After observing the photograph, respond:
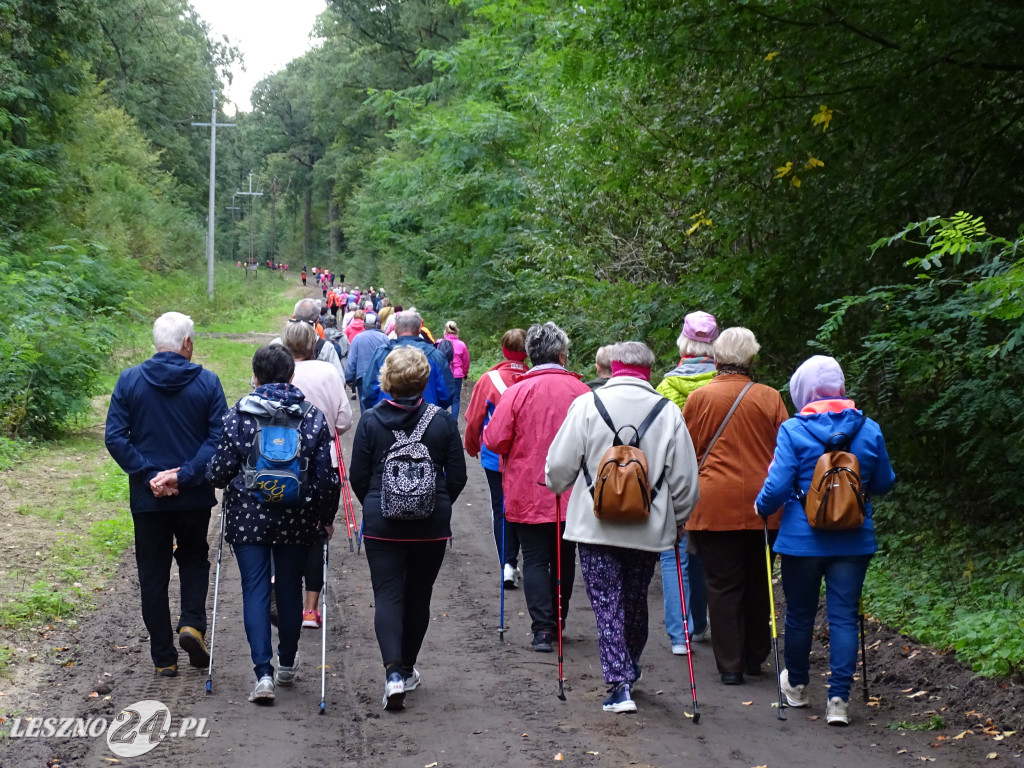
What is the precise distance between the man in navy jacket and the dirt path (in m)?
0.36

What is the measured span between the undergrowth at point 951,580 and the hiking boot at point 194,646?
461cm

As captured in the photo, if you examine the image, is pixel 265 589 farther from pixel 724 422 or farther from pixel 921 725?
pixel 921 725

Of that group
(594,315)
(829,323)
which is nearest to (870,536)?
(829,323)

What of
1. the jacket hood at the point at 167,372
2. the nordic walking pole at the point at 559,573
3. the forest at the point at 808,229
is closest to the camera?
the nordic walking pole at the point at 559,573

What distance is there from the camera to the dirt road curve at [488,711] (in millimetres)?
5359

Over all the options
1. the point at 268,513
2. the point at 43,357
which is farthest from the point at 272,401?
the point at 43,357

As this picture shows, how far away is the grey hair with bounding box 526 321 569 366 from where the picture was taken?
7.57m

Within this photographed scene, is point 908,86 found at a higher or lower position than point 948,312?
higher

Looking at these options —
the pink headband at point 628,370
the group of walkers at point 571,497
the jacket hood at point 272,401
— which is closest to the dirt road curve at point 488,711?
the group of walkers at point 571,497

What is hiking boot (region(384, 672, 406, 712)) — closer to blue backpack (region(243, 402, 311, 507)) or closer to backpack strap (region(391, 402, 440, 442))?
blue backpack (region(243, 402, 311, 507))

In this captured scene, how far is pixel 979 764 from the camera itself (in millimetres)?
5293

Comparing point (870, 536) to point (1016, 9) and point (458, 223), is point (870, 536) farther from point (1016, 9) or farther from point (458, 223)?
point (458, 223)

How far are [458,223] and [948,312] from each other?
20789 millimetres

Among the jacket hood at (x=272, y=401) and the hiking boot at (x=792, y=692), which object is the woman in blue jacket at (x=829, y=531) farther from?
the jacket hood at (x=272, y=401)
